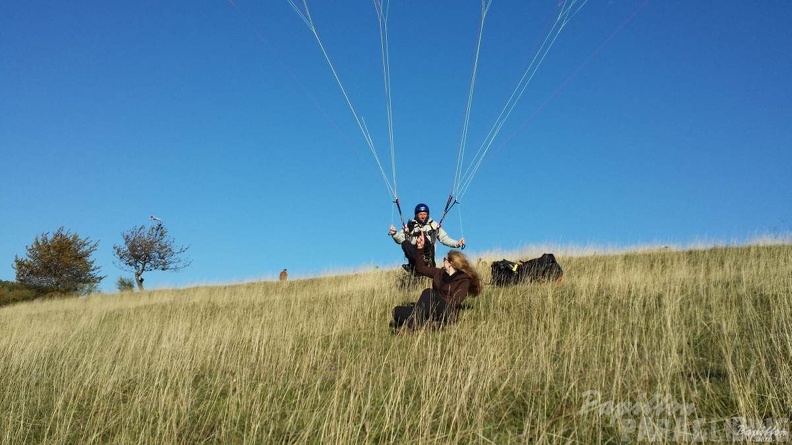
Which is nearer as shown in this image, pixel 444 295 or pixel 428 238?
pixel 444 295

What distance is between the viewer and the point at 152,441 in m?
4.77

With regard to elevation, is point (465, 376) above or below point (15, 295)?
below

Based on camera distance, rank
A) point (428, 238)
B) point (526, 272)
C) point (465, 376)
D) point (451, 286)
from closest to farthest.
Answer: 1. point (465, 376)
2. point (451, 286)
3. point (526, 272)
4. point (428, 238)

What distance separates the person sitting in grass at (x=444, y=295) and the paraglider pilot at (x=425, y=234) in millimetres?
2403

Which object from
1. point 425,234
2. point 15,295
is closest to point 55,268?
point 15,295

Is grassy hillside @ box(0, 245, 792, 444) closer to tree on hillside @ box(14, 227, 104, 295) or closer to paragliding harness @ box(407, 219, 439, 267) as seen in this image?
paragliding harness @ box(407, 219, 439, 267)

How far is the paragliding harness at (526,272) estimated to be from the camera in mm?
12055

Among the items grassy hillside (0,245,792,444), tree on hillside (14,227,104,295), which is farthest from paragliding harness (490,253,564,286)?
tree on hillside (14,227,104,295)

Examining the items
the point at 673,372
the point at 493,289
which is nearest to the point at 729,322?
the point at 673,372

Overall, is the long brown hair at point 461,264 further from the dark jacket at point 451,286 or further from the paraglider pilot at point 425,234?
the paraglider pilot at point 425,234

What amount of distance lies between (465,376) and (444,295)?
364 cm

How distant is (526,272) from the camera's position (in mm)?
12203

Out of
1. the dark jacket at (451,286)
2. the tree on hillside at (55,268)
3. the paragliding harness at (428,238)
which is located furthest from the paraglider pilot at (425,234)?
the tree on hillside at (55,268)

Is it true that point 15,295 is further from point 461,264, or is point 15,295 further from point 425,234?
point 461,264
